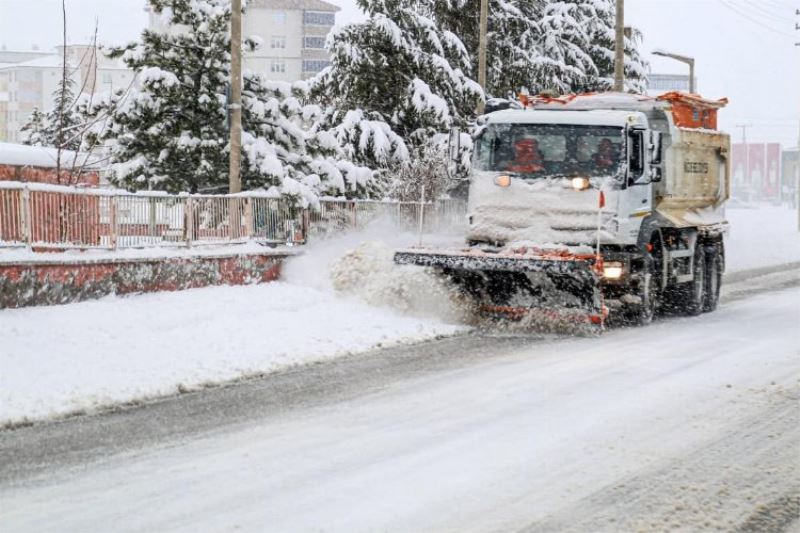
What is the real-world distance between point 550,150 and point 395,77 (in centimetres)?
1497

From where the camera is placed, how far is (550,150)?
1622 cm

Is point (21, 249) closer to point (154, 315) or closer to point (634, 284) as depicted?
point (154, 315)

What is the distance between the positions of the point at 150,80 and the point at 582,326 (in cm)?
1011

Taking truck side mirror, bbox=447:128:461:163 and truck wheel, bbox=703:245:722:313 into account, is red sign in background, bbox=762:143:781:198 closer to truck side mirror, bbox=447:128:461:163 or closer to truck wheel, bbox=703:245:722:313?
truck wheel, bbox=703:245:722:313

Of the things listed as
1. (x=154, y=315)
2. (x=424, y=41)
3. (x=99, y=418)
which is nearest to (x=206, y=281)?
(x=154, y=315)

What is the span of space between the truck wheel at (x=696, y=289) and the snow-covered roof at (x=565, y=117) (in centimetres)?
362

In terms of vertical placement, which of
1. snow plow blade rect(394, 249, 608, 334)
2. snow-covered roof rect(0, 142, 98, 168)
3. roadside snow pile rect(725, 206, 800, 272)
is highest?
snow-covered roof rect(0, 142, 98, 168)

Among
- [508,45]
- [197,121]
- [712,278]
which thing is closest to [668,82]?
[508,45]

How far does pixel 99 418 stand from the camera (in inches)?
368

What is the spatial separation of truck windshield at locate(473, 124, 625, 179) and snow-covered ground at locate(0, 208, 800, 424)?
85.8 inches

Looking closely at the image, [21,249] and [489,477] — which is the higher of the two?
[21,249]

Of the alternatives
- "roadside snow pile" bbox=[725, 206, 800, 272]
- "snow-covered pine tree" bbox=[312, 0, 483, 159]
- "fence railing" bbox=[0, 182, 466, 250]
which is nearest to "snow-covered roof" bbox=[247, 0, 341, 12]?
"roadside snow pile" bbox=[725, 206, 800, 272]

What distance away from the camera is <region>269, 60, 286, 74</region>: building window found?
125 m

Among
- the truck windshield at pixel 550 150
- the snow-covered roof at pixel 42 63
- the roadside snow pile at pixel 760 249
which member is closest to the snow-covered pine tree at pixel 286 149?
the truck windshield at pixel 550 150
